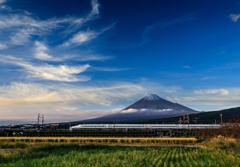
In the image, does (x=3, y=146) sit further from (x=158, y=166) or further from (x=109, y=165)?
(x=158, y=166)

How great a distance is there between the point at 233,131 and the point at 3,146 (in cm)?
3646

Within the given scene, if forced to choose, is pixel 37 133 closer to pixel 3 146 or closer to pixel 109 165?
pixel 3 146

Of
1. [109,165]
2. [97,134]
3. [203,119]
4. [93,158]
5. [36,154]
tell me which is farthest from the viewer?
[203,119]

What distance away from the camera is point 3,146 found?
84.4 ft

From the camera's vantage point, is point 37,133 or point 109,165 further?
point 37,133

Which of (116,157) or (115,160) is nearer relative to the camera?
(115,160)

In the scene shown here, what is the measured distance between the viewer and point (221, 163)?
16.5 meters

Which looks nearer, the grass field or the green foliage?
the green foliage

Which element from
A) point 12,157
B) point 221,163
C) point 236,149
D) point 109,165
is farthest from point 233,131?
point 12,157

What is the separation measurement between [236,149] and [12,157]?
2167cm

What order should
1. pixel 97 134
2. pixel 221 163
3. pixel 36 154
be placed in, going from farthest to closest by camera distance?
pixel 97 134 < pixel 36 154 < pixel 221 163

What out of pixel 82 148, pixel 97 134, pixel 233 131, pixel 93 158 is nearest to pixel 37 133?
pixel 97 134

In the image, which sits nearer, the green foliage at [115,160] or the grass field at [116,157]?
the green foliage at [115,160]

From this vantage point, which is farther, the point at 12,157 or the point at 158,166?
the point at 12,157
